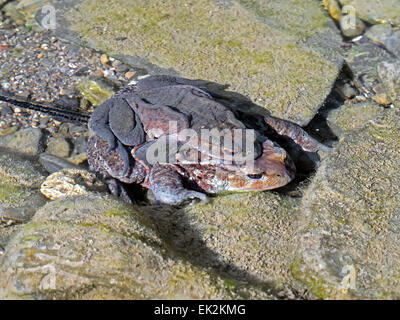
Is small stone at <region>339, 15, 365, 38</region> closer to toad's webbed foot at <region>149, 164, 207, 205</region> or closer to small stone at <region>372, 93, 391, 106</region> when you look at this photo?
small stone at <region>372, 93, 391, 106</region>

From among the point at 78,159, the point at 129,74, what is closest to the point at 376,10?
the point at 129,74

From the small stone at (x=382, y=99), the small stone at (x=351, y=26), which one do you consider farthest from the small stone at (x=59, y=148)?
the small stone at (x=351, y=26)

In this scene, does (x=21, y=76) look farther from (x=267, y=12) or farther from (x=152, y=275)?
(x=152, y=275)

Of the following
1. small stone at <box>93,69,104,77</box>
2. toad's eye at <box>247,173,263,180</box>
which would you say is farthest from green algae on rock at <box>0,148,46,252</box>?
toad's eye at <box>247,173,263,180</box>

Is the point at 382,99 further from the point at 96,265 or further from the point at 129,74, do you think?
the point at 96,265

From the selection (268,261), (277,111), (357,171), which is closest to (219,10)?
(277,111)

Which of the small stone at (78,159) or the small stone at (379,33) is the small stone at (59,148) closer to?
the small stone at (78,159)
